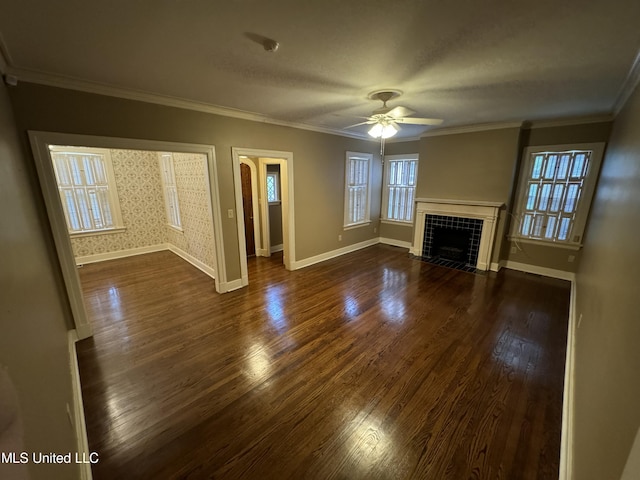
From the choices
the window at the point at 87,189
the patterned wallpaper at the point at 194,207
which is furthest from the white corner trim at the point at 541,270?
the window at the point at 87,189

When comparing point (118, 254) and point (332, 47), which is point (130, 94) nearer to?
point (332, 47)

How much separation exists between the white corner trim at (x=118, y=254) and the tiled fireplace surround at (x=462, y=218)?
579 cm

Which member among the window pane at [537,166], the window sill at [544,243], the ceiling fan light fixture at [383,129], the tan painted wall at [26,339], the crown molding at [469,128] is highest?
the crown molding at [469,128]

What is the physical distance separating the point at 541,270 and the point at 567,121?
2400 millimetres

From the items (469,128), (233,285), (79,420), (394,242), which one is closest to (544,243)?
(469,128)

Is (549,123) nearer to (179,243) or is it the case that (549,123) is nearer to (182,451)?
(182,451)

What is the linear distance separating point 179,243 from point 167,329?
3.04 metres

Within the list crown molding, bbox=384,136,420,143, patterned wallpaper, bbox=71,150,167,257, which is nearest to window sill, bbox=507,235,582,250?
crown molding, bbox=384,136,420,143

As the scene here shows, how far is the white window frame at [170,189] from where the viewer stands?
509 cm

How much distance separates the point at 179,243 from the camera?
553cm

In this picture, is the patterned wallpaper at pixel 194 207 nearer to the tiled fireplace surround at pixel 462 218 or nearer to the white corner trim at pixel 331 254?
the white corner trim at pixel 331 254

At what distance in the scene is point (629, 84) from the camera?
7.59 ft

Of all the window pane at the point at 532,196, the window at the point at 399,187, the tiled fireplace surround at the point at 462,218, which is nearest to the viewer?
the window pane at the point at 532,196

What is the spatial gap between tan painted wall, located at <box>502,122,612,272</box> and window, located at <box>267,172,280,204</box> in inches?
178
